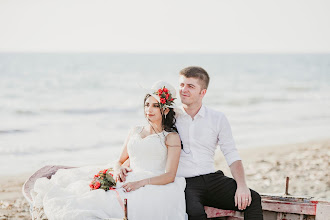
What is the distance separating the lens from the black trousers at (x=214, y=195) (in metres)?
4.22

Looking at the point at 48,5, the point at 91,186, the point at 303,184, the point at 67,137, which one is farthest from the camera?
the point at 48,5

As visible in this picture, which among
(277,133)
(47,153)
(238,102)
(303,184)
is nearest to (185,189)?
(303,184)

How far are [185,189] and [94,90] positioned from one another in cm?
2290

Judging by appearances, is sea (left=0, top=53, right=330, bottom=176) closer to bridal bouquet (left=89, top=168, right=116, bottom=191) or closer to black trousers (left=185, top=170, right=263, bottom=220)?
bridal bouquet (left=89, top=168, right=116, bottom=191)

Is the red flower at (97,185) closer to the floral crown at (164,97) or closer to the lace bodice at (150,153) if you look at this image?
the lace bodice at (150,153)

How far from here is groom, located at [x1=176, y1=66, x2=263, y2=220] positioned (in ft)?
14.4

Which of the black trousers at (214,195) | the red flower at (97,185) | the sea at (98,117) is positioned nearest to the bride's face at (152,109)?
the sea at (98,117)

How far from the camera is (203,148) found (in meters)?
4.59

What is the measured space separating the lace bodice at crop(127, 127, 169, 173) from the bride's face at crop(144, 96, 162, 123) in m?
0.17

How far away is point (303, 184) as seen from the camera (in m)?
8.04

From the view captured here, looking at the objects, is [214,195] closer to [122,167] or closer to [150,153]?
[150,153]

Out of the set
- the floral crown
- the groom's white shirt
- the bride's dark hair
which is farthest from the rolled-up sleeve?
the floral crown

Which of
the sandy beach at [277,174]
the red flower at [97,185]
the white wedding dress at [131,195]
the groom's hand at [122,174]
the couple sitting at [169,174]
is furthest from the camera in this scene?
the sandy beach at [277,174]

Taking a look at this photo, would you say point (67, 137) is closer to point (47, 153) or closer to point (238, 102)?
point (47, 153)
